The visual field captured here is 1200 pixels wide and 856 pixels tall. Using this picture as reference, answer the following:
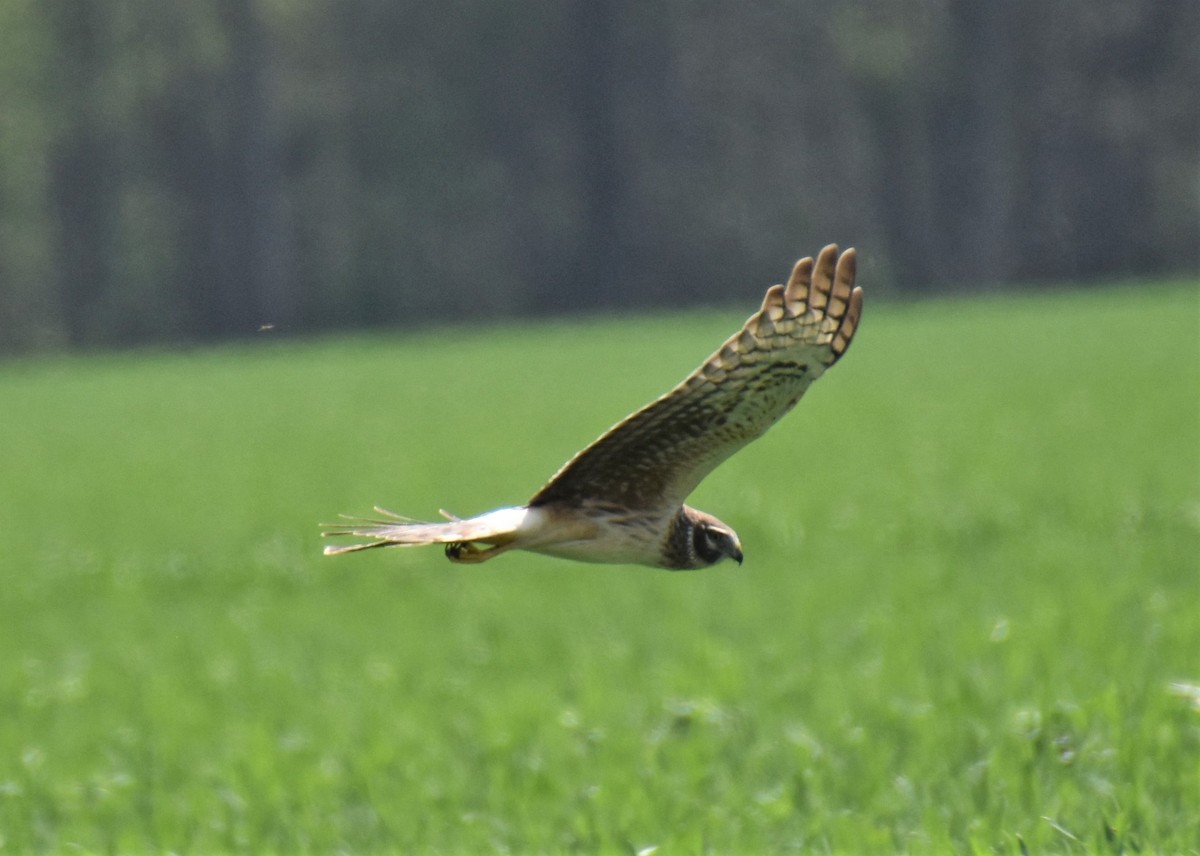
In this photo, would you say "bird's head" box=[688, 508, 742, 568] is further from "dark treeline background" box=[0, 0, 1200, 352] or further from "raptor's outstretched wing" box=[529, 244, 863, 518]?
"dark treeline background" box=[0, 0, 1200, 352]

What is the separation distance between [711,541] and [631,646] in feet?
31.2

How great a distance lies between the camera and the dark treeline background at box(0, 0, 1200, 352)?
60.3 m

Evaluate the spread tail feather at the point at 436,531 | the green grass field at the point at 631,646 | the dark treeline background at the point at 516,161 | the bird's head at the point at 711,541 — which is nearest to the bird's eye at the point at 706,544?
the bird's head at the point at 711,541

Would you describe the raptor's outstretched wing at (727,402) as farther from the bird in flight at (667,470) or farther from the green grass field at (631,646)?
the green grass field at (631,646)

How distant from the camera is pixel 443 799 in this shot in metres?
8.13

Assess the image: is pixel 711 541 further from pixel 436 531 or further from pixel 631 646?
pixel 631 646

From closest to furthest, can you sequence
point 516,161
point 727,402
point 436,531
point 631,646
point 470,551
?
point 436,531 < point 470,551 < point 727,402 < point 631,646 < point 516,161

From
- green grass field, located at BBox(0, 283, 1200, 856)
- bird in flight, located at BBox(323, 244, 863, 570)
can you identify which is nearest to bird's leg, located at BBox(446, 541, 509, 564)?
bird in flight, located at BBox(323, 244, 863, 570)

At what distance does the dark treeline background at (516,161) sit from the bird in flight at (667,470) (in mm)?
56033

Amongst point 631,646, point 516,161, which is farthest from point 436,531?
point 516,161

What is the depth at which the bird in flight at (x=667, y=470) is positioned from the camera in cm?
233

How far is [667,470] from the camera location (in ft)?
8.05

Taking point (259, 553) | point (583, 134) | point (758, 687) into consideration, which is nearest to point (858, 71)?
point (583, 134)

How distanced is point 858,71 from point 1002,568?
54.4 meters
